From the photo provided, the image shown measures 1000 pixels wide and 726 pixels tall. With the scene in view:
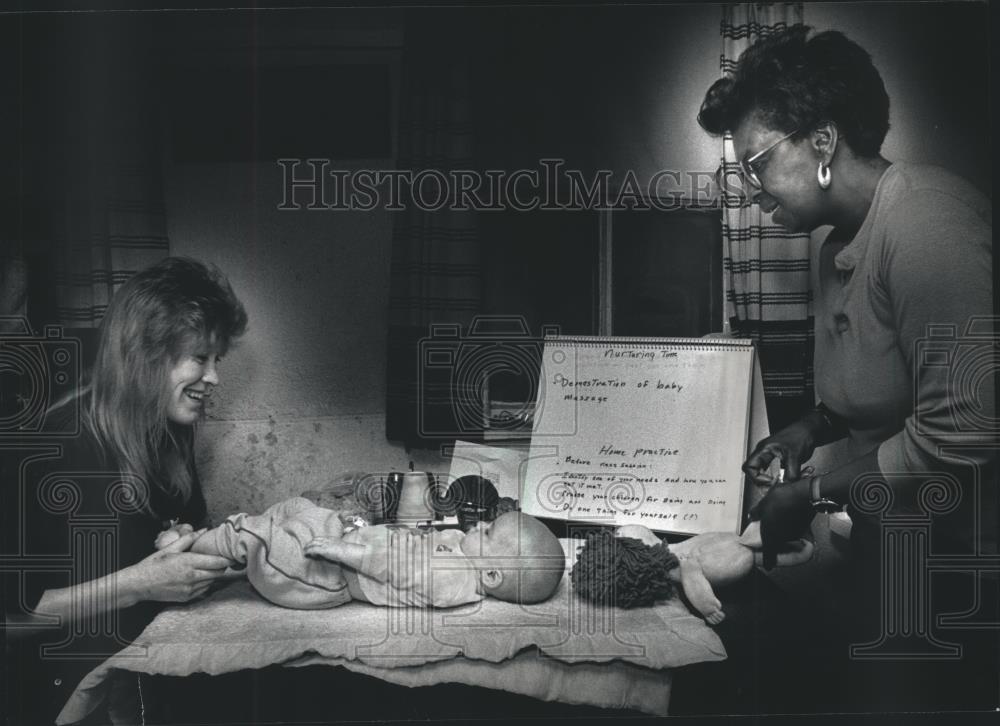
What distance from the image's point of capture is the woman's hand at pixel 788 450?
10.1 feet

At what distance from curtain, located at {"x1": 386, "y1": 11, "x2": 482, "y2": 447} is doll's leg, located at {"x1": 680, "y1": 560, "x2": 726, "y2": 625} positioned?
75 centimetres

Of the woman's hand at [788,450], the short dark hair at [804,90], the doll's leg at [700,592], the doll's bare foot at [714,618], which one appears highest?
the short dark hair at [804,90]

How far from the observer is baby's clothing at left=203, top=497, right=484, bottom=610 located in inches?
117

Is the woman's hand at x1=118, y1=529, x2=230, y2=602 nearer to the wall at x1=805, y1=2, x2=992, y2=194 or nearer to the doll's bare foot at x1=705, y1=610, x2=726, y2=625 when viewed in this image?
the doll's bare foot at x1=705, y1=610, x2=726, y2=625

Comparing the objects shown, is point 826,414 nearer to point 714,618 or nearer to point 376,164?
point 714,618

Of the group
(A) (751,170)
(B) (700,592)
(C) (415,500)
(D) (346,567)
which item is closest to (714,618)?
(B) (700,592)

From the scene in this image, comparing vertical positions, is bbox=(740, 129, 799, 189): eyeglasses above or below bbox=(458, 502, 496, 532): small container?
above

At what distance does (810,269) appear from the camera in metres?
3.08

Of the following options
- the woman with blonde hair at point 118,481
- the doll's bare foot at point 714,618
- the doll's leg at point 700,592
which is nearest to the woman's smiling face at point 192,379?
the woman with blonde hair at point 118,481

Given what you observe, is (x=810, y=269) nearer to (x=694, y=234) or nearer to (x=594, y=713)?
(x=694, y=234)

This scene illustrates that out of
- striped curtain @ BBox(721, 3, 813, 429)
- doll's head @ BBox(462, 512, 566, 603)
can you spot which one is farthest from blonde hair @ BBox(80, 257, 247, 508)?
striped curtain @ BBox(721, 3, 813, 429)

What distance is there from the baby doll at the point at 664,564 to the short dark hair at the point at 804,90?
3.83ft

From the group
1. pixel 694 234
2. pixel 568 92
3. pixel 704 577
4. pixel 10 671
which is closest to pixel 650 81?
pixel 568 92

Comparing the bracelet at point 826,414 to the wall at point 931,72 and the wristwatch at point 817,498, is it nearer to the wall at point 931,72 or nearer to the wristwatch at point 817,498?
the wristwatch at point 817,498
